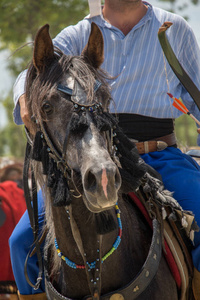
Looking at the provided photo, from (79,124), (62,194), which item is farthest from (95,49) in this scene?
(62,194)

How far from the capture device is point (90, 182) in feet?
7.15

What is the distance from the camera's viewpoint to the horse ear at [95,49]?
2.74 metres

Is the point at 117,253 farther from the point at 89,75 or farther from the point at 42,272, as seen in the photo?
the point at 89,75

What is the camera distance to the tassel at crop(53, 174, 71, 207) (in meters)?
2.39

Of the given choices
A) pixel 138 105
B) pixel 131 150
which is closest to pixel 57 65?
pixel 131 150

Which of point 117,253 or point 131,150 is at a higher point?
point 131,150

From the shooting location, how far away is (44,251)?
307 centimetres

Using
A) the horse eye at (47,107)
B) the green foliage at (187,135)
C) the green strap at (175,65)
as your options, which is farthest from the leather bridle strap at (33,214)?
the green foliage at (187,135)

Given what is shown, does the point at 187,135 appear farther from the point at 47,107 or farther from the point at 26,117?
the point at 47,107

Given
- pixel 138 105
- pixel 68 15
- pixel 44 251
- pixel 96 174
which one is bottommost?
pixel 68 15

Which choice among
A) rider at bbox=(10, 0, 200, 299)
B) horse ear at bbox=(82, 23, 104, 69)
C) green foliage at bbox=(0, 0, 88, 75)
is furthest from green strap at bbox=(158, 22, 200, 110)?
green foliage at bbox=(0, 0, 88, 75)

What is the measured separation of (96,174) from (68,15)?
10.0m

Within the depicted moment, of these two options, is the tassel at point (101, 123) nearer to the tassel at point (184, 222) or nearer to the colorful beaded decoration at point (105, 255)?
the colorful beaded decoration at point (105, 255)

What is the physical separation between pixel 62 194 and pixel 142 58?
1.67 meters
